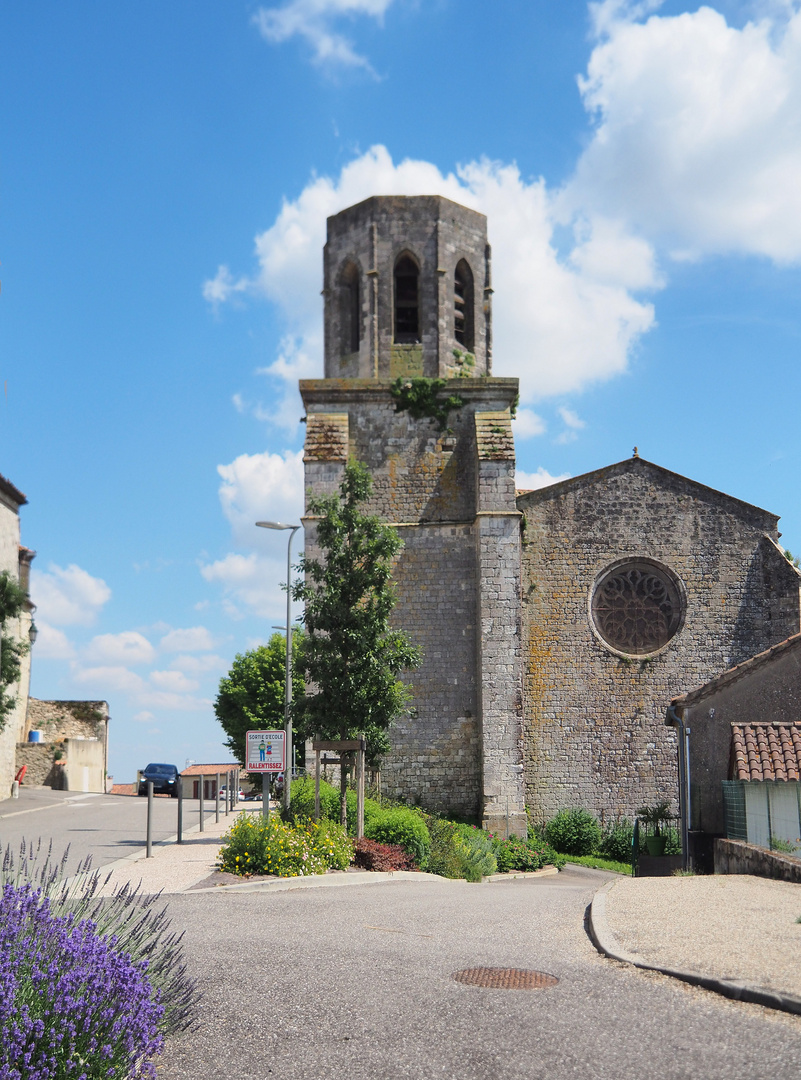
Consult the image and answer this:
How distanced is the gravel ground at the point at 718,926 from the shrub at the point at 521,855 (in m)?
8.27

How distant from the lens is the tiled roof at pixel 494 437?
21656 mm

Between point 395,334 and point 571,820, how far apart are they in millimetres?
11954

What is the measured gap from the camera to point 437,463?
878 inches

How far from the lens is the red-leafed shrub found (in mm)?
14164

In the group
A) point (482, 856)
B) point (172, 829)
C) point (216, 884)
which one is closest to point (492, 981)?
point (216, 884)

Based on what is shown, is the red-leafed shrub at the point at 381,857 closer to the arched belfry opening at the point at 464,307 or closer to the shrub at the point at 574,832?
the shrub at the point at 574,832

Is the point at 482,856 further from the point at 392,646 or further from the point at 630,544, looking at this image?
the point at 630,544

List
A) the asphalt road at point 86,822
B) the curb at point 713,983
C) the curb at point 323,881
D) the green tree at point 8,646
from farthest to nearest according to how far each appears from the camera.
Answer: the green tree at point 8,646 < the asphalt road at point 86,822 < the curb at point 323,881 < the curb at point 713,983

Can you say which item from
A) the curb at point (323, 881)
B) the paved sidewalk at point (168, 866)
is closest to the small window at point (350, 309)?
the paved sidewalk at point (168, 866)

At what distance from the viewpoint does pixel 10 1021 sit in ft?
13.0

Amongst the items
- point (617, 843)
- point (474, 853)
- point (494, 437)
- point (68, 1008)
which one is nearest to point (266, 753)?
point (474, 853)

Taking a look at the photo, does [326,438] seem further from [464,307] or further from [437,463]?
[464,307]

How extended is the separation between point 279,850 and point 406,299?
14268mm

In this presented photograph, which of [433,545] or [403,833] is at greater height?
[433,545]
